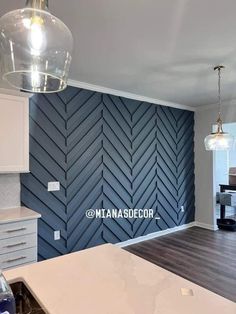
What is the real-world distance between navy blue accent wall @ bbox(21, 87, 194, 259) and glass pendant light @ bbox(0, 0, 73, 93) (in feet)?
7.03

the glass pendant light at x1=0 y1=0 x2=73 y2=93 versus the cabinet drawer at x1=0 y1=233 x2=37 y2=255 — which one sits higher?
the glass pendant light at x1=0 y1=0 x2=73 y2=93

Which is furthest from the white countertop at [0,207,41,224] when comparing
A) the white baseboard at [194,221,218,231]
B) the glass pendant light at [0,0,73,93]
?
the white baseboard at [194,221,218,231]

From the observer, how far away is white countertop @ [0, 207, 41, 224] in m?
2.34

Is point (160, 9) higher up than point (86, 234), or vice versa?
point (160, 9)

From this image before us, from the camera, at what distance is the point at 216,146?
9.39 feet

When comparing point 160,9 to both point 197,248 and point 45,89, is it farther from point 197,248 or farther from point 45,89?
point 197,248

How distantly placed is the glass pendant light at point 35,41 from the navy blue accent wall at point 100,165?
2144 mm

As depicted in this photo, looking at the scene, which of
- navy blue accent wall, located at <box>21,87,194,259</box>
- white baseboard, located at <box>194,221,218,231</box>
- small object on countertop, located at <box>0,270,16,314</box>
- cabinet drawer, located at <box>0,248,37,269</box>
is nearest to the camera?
small object on countertop, located at <box>0,270,16,314</box>

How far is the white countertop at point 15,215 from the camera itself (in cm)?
234

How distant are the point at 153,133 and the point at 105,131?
1136 mm

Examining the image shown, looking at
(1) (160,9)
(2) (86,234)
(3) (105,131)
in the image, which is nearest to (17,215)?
(2) (86,234)

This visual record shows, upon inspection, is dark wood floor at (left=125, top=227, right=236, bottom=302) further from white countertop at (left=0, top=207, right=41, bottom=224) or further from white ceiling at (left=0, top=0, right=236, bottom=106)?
white ceiling at (left=0, top=0, right=236, bottom=106)

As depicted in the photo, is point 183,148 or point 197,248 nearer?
point 197,248

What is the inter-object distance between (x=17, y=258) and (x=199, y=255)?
273 centimetres
